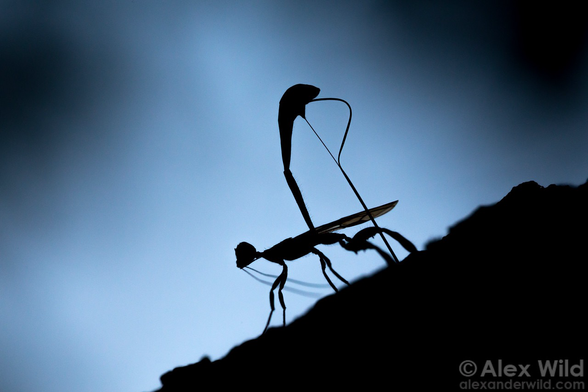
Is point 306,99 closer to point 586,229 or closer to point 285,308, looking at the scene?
point 586,229

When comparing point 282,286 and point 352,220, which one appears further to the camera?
point 352,220

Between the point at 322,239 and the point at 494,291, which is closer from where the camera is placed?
the point at 494,291

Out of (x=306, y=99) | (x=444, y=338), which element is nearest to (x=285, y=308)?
(x=444, y=338)

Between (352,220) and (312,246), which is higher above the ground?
(352,220)

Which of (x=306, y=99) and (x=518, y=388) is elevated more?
(x=306, y=99)

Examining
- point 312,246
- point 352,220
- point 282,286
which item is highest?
point 352,220

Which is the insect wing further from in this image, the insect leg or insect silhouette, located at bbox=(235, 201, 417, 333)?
the insect leg

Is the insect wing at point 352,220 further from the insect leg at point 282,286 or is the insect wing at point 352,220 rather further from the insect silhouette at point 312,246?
the insect leg at point 282,286

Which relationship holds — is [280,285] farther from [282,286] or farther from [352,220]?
[352,220]

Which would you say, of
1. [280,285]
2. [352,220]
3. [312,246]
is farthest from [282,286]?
[352,220]
